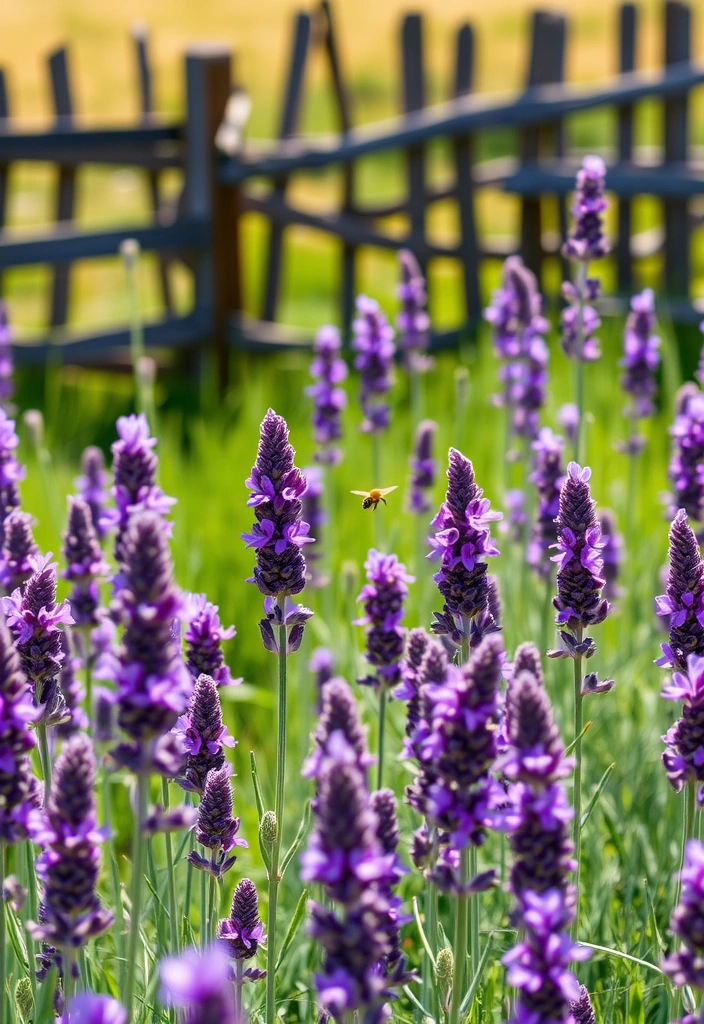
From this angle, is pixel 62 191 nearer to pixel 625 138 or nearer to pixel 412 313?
pixel 625 138

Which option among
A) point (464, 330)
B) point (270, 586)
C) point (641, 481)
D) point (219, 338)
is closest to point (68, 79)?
point (219, 338)

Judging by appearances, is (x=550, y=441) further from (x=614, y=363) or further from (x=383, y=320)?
(x=614, y=363)

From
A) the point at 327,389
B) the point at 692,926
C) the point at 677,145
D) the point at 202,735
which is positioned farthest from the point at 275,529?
the point at 677,145

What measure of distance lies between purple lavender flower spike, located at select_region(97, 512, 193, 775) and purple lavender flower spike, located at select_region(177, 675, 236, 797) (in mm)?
447

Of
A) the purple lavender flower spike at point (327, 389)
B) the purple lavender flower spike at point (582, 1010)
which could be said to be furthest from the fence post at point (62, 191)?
the purple lavender flower spike at point (582, 1010)

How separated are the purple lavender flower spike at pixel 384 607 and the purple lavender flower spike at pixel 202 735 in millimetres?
317

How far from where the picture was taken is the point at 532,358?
12.0 ft

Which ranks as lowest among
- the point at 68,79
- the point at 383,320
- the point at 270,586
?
the point at 270,586

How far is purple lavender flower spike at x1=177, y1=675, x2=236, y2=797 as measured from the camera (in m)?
1.88

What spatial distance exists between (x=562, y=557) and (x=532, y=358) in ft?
5.81

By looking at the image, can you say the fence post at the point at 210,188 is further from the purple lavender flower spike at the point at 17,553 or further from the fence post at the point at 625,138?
the purple lavender flower spike at the point at 17,553

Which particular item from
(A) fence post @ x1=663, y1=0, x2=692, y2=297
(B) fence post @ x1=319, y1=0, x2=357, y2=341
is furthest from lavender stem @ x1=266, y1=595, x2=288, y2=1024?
(A) fence post @ x1=663, y1=0, x2=692, y2=297

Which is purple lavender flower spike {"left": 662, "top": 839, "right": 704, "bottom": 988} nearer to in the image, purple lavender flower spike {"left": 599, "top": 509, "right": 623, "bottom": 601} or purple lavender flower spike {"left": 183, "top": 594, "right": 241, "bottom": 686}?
purple lavender flower spike {"left": 183, "top": 594, "right": 241, "bottom": 686}

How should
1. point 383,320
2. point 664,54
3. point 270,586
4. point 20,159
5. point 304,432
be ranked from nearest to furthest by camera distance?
point 270,586, point 383,320, point 304,432, point 20,159, point 664,54
